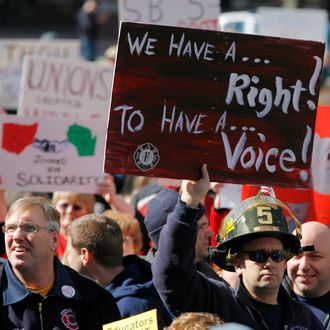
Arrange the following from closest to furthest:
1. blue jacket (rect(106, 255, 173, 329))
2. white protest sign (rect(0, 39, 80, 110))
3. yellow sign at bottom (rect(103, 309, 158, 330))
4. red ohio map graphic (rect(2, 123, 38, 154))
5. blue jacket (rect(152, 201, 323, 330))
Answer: yellow sign at bottom (rect(103, 309, 158, 330)) → blue jacket (rect(152, 201, 323, 330)) → blue jacket (rect(106, 255, 173, 329)) → red ohio map graphic (rect(2, 123, 38, 154)) → white protest sign (rect(0, 39, 80, 110))

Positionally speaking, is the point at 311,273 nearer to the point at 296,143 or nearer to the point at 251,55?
the point at 296,143

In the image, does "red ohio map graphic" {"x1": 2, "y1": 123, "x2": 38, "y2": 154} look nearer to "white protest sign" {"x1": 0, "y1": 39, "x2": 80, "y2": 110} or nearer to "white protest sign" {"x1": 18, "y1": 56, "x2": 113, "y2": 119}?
"white protest sign" {"x1": 18, "y1": 56, "x2": 113, "y2": 119}

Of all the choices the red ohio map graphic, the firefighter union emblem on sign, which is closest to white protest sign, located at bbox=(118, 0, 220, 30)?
the red ohio map graphic

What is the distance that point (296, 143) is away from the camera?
17.0ft

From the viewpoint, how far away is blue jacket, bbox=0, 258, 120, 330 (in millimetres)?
4949

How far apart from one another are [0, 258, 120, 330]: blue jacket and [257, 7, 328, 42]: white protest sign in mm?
8826

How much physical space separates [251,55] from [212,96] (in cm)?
24

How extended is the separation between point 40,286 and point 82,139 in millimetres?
3109

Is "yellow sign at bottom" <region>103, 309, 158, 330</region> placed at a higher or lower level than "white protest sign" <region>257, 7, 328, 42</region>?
lower

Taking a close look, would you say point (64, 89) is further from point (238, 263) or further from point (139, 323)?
point (139, 323)

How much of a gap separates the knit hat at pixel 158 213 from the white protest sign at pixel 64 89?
13.0 feet

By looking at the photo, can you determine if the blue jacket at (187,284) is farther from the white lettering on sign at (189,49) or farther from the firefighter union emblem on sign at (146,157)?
the white lettering on sign at (189,49)

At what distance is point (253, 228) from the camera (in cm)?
500

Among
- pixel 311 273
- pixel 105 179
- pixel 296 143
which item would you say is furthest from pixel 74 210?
pixel 296 143
